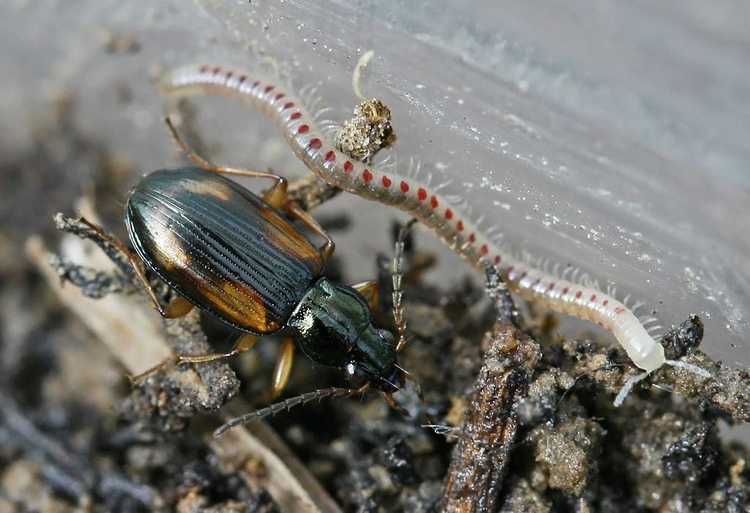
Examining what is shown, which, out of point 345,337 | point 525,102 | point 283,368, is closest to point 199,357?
point 283,368

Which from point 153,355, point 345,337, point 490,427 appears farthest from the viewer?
point 153,355

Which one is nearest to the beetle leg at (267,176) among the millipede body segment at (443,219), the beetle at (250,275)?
the beetle at (250,275)

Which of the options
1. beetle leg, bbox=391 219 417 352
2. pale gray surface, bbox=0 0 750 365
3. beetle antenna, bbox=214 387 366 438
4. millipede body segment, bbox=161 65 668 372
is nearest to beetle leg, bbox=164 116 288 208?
millipede body segment, bbox=161 65 668 372

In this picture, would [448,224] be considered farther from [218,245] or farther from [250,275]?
[218,245]

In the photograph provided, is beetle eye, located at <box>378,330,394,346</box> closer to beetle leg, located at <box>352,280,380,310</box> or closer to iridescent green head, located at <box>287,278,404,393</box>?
iridescent green head, located at <box>287,278,404,393</box>

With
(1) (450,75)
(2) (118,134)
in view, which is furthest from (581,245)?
(2) (118,134)

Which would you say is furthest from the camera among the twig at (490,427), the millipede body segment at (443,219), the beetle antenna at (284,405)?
the millipede body segment at (443,219)

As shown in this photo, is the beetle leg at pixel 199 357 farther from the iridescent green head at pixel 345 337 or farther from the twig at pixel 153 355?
the iridescent green head at pixel 345 337
